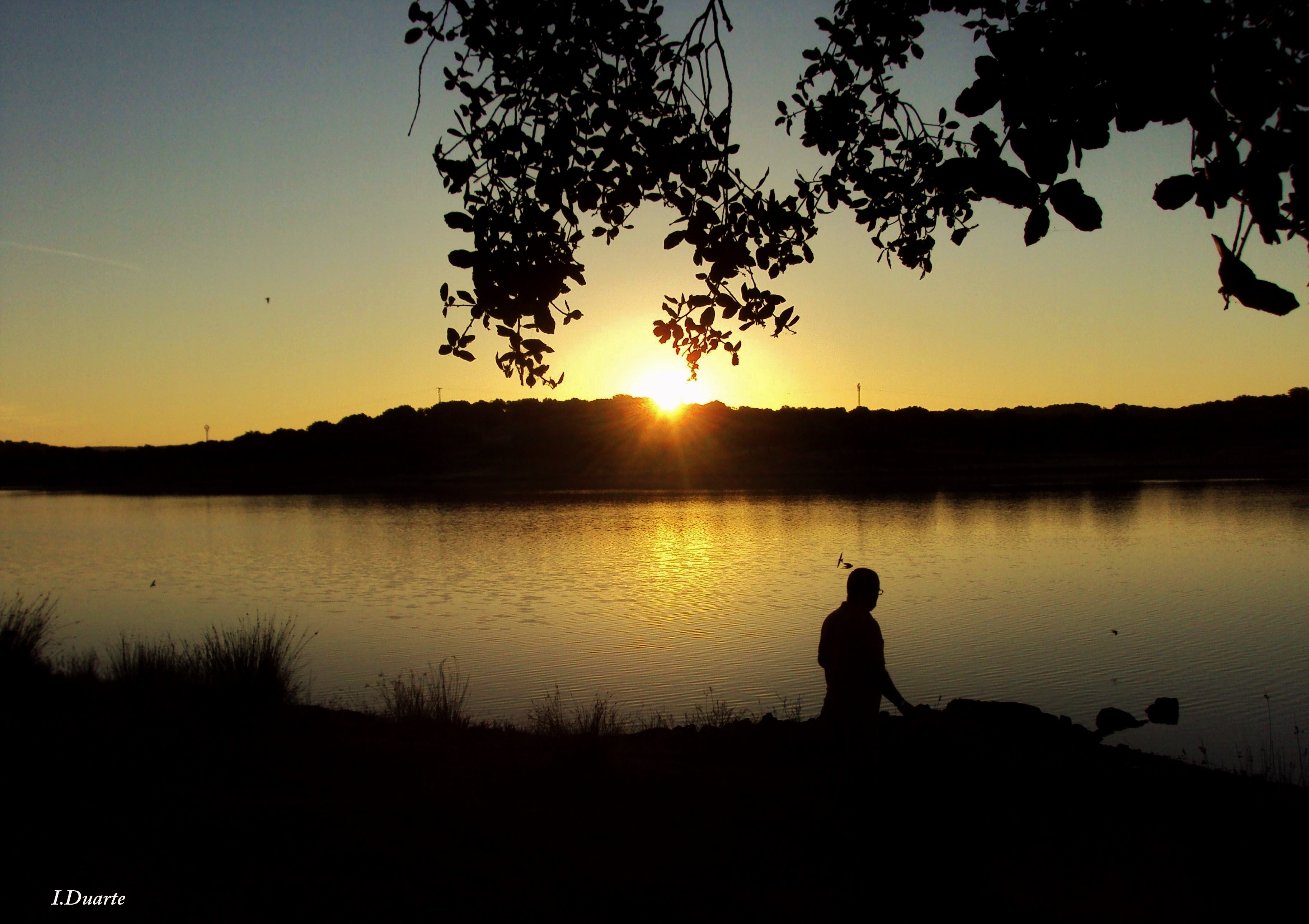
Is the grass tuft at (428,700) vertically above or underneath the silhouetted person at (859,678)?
underneath

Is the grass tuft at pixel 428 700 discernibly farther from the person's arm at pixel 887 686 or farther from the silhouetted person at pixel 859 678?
the person's arm at pixel 887 686

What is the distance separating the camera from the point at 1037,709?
24.8ft

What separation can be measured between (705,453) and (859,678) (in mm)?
68955

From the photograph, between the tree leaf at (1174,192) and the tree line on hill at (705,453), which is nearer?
the tree leaf at (1174,192)

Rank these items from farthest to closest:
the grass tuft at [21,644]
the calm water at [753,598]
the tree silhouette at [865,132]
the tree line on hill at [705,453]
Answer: the tree line on hill at [705,453]
the calm water at [753,598]
the grass tuft at [21,644]
the tree silhouette at [865,132]

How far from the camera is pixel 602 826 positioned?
15.5ft

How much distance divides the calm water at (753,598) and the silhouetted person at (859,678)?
3.93m

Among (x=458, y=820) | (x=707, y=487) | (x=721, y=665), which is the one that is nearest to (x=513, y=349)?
(x=458, y=820)

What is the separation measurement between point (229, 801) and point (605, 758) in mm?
2051

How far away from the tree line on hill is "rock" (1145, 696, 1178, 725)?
41.7 m

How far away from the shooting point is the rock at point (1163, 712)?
8469mm

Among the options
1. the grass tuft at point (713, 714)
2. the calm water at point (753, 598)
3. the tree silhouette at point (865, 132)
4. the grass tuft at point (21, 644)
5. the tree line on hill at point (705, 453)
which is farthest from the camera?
the tree line on hill at point (705, 453)

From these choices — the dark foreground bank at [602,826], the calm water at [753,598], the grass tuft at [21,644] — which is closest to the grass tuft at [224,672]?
the grass tuft at [21,644]

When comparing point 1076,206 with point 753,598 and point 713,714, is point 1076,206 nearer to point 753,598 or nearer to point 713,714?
point 713,714
